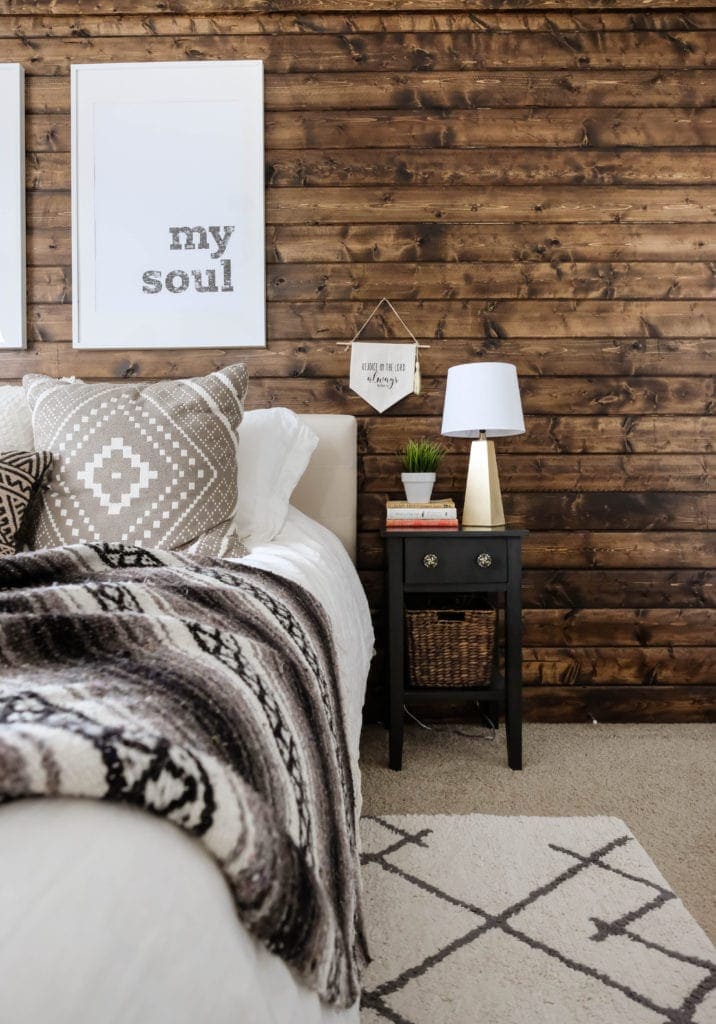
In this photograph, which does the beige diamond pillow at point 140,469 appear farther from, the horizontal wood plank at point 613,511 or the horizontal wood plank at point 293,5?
the horizontal wood plank at point 293,5

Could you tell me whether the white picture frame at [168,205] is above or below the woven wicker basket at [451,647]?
above

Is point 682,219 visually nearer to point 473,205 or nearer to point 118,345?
point 473,205

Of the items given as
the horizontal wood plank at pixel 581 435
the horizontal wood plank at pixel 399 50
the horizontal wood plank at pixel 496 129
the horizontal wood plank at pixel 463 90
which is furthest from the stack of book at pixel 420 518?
the horizontal wood plank at pixel 399 50

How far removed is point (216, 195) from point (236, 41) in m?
0.51

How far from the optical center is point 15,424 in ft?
5.84

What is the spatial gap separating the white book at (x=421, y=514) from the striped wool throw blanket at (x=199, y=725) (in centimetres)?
104

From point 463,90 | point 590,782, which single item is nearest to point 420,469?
point 590,782

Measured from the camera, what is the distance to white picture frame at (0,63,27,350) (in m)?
2.31

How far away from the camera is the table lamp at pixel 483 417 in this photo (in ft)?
6.67

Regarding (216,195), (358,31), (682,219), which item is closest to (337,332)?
(216,195)

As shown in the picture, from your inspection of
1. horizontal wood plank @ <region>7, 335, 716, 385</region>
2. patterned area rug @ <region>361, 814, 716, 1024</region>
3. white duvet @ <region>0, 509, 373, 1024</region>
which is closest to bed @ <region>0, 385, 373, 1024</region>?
white duvet @ <region>0, 509, 373, 1024</region>

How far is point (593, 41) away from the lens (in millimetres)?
2330

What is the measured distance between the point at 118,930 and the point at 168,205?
2349 mm

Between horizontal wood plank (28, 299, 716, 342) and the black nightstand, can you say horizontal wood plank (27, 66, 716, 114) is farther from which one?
the black nightstand
